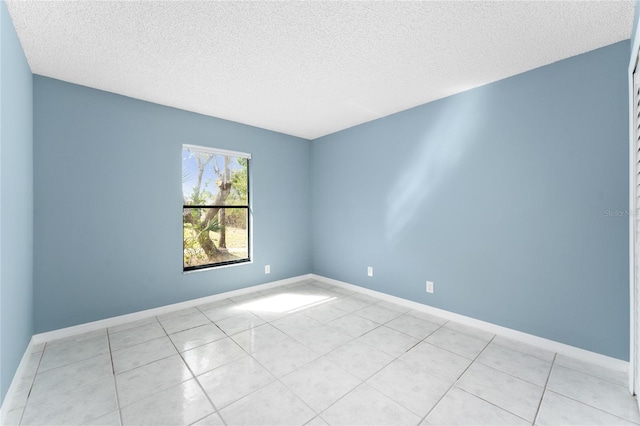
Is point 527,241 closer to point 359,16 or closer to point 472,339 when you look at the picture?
point 472,339

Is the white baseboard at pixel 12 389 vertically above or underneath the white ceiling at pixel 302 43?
underneath

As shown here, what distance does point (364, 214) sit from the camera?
3904 mm

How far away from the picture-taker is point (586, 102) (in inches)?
85.2

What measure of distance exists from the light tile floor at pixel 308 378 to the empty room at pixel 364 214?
0.07ft

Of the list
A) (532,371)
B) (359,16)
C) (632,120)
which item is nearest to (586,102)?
(632,120)

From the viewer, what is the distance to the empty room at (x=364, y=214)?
1726 millimetres

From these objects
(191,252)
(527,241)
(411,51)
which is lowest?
(191,252)

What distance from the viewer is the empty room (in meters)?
1.73

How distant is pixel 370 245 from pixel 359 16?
2.74m

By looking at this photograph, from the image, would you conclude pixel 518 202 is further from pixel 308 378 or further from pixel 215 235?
pixel 215 235

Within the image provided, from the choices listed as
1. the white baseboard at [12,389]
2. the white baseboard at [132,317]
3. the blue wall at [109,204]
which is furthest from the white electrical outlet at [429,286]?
the white baseboard at [12,389]

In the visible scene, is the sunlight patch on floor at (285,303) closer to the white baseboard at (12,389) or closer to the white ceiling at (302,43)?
the white baseboard at (12,389)

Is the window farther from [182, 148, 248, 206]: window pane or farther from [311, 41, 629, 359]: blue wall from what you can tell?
[311, 41, 629, 359]: blue wall

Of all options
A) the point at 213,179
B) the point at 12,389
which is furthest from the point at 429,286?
the point at 12,389
